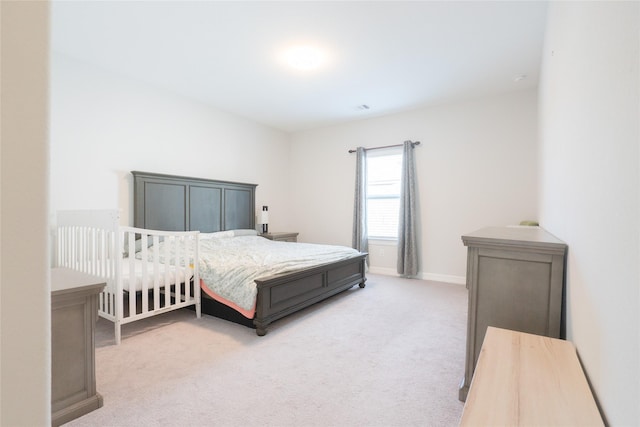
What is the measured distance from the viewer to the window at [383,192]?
4883mm

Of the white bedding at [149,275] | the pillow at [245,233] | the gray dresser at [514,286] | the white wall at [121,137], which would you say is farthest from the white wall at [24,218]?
the pillow at [245,233]

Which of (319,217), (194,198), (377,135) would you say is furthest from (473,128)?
(194,198)

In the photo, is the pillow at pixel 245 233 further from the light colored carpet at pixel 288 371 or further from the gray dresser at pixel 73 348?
the gray dresser at pixel 73 348

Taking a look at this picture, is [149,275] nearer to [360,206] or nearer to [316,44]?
[316,44]

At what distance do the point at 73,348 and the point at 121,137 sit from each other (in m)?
2.72

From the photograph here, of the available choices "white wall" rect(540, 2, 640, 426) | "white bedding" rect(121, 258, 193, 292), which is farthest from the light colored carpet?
"white wall" rect(540, 2, 640, 426)

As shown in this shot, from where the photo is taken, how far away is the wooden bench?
696mm

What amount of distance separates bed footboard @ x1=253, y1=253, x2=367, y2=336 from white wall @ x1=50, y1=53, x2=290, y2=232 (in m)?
2.17

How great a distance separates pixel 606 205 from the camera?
75cm

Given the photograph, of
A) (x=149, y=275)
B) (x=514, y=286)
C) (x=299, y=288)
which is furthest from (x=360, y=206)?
(x=514, y=286)

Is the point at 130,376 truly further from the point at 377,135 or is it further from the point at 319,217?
the point at 377,135

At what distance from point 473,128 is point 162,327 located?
Result: 4.53 m

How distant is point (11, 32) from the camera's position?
19.2 inches

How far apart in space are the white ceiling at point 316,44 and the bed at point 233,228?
132cm
